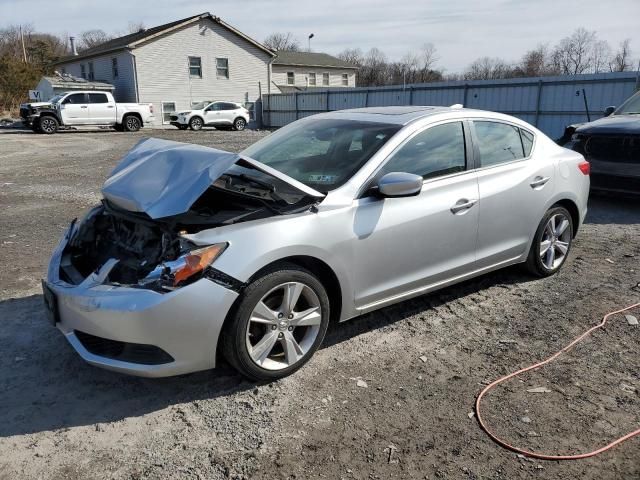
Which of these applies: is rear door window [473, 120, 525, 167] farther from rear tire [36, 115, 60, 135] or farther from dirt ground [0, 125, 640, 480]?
rear tire [36, 115, 60, 135]

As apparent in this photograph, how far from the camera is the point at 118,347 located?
3.05 metres

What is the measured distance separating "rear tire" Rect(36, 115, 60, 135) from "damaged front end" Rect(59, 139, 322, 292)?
25074 mm

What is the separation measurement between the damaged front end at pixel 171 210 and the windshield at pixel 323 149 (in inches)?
16.7

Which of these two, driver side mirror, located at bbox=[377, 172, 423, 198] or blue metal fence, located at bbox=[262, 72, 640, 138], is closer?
driver side mirror, located at bbox=[377, 172, 423, 198]

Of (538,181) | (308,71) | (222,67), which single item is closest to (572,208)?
(538,181)

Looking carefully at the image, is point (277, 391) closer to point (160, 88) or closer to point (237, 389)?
point (237, 389)

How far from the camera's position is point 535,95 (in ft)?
57.9

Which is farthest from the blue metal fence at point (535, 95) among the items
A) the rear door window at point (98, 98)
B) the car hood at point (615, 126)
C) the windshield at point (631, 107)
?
the rear door window at point (98, 98)

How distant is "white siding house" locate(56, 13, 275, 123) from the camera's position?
3331 cm

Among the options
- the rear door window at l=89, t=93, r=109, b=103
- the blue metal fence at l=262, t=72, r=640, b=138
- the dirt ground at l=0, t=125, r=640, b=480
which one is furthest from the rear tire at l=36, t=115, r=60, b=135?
the dirt ground at l=0, t=125, r=640, b=480

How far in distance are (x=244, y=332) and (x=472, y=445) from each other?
4.42 ft

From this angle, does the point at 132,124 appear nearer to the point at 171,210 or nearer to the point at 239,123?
the point at 239,123

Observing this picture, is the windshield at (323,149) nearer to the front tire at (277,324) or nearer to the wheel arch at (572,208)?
the front tire at (277,324)

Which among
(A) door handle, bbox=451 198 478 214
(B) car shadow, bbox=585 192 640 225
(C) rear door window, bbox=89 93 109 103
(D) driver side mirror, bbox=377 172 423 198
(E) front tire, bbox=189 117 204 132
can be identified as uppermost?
(C) rear door window, bbox=89 93 109 103
